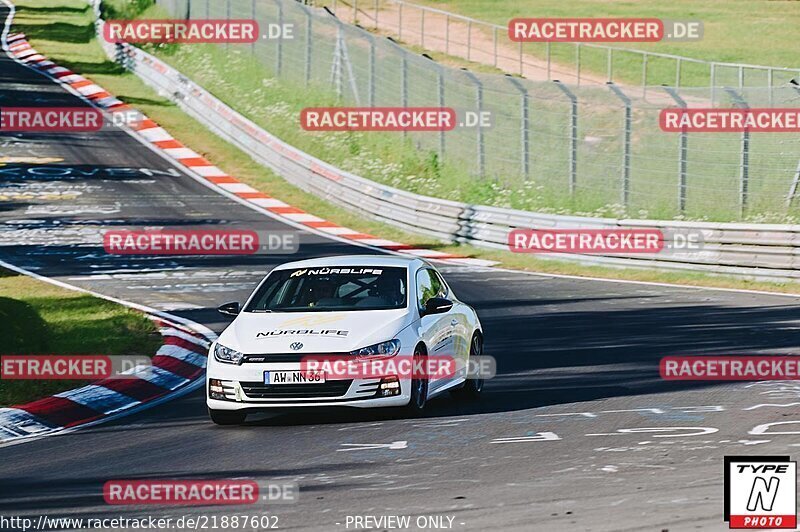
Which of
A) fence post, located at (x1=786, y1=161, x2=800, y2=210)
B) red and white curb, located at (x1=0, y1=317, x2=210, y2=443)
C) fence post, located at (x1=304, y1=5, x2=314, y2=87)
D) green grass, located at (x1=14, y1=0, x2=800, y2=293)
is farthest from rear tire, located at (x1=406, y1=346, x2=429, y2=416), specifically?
fence post, located at (x1=304, y1=5, x2=314, y2=87)

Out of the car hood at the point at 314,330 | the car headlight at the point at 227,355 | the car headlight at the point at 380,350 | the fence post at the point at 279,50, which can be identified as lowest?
the car headlight at the point at 227,355

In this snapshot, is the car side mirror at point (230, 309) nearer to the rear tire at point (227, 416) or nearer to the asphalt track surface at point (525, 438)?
the asphalt track surface at point (525, 438)

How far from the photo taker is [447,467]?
32.6ft

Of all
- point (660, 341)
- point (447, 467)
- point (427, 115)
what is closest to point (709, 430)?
point (447, 467)

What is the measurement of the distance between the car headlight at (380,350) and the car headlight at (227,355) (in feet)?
3.19

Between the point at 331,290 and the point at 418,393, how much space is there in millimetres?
1523

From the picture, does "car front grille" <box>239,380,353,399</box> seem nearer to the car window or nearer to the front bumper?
the front bumper

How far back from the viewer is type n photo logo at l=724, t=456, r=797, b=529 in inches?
297

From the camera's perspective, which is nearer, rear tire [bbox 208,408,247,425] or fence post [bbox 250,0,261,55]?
rear tire [bbox 208,408,247,425]

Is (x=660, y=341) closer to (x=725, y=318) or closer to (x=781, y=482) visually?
(x=725, y=318)

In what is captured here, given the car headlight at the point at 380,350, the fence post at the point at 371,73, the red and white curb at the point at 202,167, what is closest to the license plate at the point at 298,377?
the car headlight at the point at 380,350

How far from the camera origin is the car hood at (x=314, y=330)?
12.1m

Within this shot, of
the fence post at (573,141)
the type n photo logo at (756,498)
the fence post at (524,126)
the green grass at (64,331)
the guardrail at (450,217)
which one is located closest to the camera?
the type n photo logo at (756,498)

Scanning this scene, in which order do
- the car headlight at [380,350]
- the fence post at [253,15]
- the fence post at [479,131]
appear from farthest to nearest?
the fence post at [253,15] < the fence post at [479,131] < the car headlight at [380,350]
